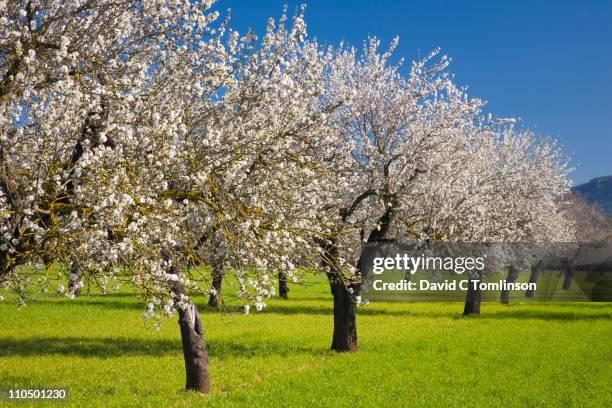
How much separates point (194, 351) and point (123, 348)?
31.8 feet

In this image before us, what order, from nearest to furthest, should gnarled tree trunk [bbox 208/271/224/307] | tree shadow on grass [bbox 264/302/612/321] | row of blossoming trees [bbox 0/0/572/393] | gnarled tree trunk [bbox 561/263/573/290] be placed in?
1. row of blossoming trees [bbox 0/0/572/393]
2. gnarled tree trunk [bbox 208/271/224/307]
3. tree shadow on grass [bbox 264/302/612/321]
4. gnarled tree trunk [bbox 561/263/573/290]


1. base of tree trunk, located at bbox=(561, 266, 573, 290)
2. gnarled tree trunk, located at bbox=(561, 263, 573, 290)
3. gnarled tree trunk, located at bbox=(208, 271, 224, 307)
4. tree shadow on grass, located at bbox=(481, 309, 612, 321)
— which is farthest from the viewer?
base of tree trunk, located at bbox=(561, 266, 573, 290)

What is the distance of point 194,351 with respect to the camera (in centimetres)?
1652

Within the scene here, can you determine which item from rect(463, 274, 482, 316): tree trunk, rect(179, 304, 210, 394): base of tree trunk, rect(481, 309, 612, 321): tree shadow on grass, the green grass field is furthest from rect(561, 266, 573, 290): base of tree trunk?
rect(179, 304, 210, 394): base of tree trunk

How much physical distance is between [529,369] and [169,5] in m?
17.0

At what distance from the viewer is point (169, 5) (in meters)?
12.7

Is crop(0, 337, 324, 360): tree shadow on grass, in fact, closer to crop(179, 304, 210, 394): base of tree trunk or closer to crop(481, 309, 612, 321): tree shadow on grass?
crop(179, 304, 210, 394): base of tree trunk

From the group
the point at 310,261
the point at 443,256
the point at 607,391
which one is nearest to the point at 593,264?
the point at 443,256

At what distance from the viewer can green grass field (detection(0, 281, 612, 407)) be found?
17156 millimetres

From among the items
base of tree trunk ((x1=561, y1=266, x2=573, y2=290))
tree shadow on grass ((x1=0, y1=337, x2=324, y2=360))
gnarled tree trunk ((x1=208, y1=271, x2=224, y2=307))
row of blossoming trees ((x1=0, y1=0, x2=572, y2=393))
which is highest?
row of blossoming trees ((x1=0, y1=0, x2=572, y2=393))

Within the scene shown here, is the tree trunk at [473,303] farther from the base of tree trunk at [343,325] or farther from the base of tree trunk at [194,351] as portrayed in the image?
the base of tree trunk at [194,351]

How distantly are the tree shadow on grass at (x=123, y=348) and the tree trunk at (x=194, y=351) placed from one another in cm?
611

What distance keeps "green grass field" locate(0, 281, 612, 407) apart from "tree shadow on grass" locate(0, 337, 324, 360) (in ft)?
0.14

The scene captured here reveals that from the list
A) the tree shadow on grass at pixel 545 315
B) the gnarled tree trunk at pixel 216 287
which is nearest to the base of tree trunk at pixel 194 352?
the gnarled tree trunk at pixel 216 287
